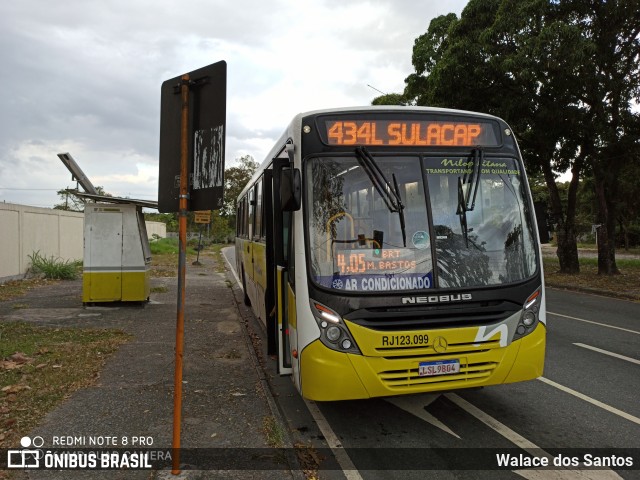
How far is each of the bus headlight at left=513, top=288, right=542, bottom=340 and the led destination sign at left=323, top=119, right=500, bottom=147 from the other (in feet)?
5.02

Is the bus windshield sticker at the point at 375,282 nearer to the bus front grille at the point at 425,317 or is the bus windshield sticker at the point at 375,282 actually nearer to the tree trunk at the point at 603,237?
the bus front grille at the point at 425,317

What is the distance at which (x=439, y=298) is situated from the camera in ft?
13.8

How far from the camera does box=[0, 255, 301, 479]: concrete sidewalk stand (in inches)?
161

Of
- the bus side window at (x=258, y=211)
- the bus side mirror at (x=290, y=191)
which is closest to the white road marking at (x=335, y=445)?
the bus side mirror at (x=290, y=191)

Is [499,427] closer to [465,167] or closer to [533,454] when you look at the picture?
[533,454]

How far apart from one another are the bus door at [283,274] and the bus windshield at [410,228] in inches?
14.7

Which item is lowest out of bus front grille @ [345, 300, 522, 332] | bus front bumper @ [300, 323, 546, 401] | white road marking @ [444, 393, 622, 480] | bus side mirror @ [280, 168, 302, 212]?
white road marking @ [444, 393, 622, 480]

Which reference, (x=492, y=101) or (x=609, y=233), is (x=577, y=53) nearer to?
(x=492, y=101)

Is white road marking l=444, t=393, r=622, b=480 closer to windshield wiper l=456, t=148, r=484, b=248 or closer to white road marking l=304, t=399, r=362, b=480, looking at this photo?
white road marking l=304, t=399, r=362, b=480

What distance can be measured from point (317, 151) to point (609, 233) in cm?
1843

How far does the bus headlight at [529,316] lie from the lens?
14.3 ft

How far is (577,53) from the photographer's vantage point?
43.7 ft

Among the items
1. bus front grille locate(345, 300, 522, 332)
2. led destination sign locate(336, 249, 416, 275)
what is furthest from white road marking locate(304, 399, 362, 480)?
led destination sign locate(336, 249, 416, 275)

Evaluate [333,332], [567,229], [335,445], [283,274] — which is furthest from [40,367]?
[567,229]
